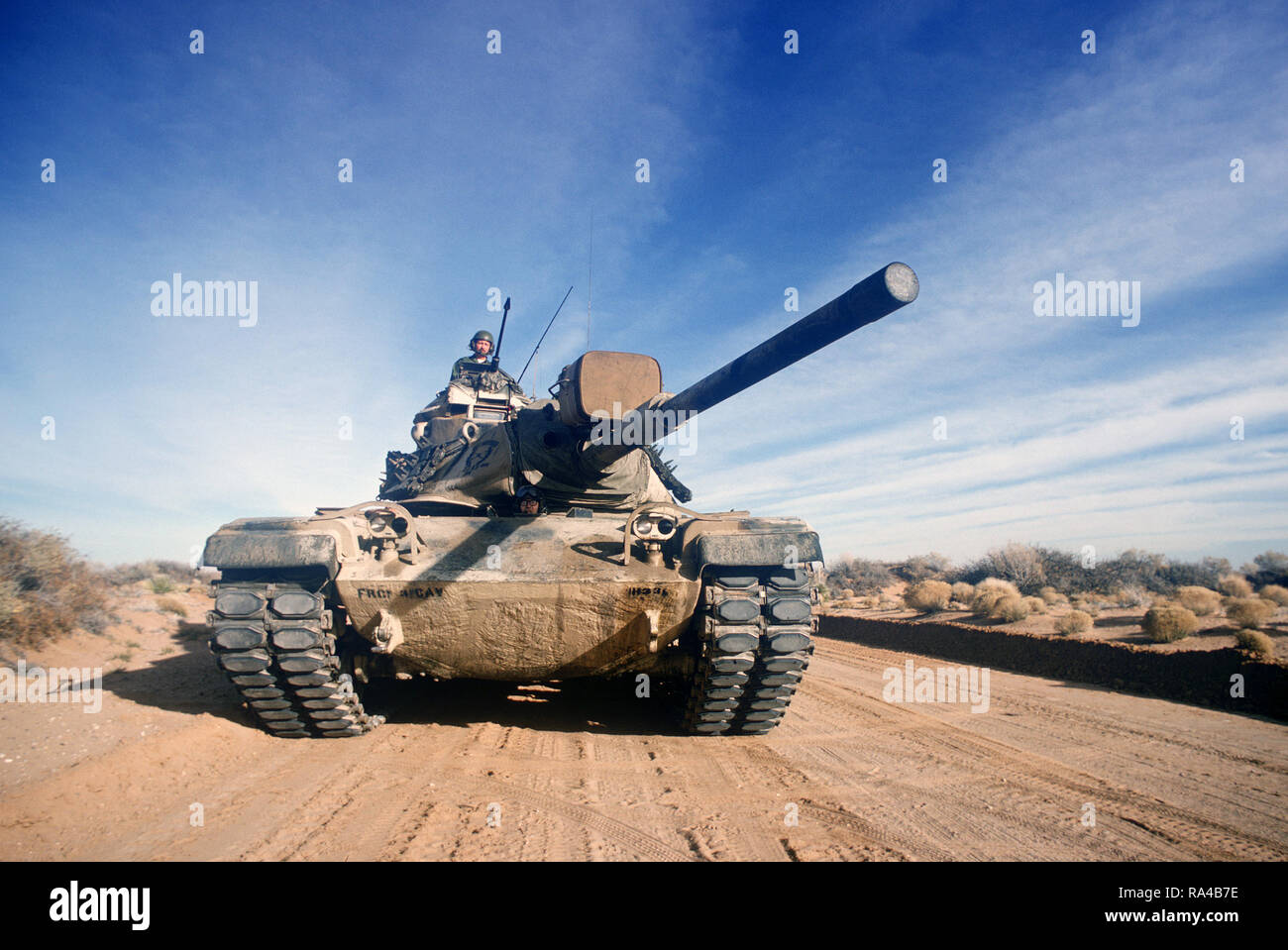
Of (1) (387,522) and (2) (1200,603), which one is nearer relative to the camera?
(1) (387,522)

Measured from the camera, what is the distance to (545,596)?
4.55 metres

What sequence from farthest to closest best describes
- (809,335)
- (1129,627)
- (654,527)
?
(1129,627), (654,527), (809,335)

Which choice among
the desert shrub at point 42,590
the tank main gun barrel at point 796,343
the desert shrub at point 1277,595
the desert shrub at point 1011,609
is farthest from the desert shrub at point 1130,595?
the desert shrub at point 42,590

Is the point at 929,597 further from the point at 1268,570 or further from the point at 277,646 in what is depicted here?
the point at 277,646

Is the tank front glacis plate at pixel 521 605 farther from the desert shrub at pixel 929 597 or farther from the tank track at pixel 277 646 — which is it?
the desert shrub at pixel 929 597

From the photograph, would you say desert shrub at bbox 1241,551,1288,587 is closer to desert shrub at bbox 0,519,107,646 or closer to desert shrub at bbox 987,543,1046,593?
desert shrub at bbox 987,543,1046,593

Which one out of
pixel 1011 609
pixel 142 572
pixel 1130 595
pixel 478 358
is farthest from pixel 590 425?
pixel 142 572

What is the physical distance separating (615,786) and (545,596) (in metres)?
1.37

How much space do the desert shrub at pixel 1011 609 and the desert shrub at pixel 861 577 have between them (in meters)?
10.8

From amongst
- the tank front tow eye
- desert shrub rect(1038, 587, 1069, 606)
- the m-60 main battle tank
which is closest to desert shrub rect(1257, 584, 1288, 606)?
desert shrub rect(1038, 587, 1069, 606)
